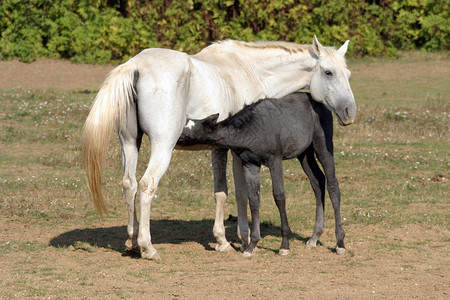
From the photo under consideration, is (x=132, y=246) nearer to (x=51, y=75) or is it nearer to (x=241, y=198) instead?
(x=241, y=198)

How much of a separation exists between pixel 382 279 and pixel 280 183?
1.49m

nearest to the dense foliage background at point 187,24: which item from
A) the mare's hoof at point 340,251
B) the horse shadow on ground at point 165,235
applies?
the horse shadow on ground at point 165,235

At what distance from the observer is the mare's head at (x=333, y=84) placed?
7.46 metres

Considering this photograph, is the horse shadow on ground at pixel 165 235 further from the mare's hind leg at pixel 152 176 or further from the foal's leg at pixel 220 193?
the mare's hind leg at pixel 152 176

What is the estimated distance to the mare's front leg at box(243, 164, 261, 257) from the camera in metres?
7.34

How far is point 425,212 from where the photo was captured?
910 cm

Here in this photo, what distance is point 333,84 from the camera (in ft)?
24.6

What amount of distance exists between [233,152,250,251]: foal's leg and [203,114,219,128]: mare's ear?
2.46 ft

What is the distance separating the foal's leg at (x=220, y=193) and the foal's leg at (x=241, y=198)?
13cm

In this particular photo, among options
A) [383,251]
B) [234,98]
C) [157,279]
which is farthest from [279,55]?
[157,279]

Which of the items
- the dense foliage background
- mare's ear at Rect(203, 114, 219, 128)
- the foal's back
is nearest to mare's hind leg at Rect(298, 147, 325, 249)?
the foal's back

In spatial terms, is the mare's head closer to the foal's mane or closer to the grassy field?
the foal's mane

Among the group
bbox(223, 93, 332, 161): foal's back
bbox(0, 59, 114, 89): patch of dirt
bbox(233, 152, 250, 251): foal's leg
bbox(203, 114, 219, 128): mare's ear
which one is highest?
bbox(203, 114, 219, 128): mare's ear

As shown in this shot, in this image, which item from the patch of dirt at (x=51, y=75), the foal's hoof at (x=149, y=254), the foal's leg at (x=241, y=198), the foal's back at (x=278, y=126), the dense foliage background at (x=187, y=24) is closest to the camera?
the foal's hoof at (x=149, y=254)
